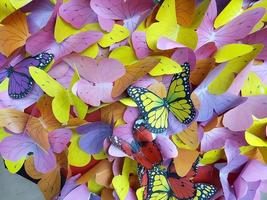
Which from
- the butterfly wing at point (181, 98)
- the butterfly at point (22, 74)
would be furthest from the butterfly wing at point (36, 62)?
the butterfly wing at point (181, 98)

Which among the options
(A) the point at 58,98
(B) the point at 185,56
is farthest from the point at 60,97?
(B) the point at 185,56

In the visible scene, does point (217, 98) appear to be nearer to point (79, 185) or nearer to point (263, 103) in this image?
point (263, 103)

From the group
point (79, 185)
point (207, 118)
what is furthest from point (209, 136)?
point (79, 185)

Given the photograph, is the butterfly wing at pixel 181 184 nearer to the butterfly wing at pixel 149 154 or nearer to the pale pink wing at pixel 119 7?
the butterfly wing at pixel 149 154

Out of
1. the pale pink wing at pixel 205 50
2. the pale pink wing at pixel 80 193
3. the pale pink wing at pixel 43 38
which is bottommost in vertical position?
the pale pink wing at pixel 80 193

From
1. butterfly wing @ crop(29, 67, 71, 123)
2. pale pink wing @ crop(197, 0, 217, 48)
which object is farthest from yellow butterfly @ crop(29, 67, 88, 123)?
pale pink wing @ crop(197, 0, 217, 48)

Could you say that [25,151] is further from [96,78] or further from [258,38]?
[258,38]

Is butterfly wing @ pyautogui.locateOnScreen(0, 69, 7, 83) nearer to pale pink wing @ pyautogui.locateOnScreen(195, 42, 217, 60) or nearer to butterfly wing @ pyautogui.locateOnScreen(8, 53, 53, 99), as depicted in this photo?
butterfly wing @ pyautogui.locateOnScreen(8, 53, 53, 99)
